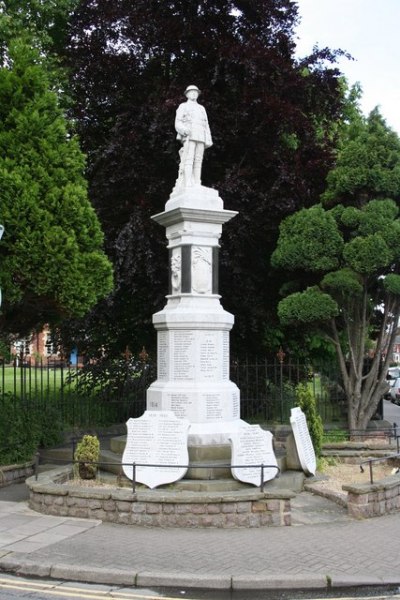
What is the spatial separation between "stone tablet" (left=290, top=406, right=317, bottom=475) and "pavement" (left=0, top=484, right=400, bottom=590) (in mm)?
1505

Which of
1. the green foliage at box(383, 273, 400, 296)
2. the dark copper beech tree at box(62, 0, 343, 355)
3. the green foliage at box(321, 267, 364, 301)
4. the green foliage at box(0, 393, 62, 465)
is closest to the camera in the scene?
the green foliage at box(0, 393, 62, 465)

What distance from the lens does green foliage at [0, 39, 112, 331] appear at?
11688 millimetres

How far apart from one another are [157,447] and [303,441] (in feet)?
8.38

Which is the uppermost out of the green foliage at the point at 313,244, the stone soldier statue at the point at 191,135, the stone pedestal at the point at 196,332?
the stone soldier statue at the point at 191,135

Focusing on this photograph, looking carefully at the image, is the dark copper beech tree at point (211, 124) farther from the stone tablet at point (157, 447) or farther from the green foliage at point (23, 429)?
the stone tablet at point (157, 447)

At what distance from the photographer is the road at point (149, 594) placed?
605 centimetres

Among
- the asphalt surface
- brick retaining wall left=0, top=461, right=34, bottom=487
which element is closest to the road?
the asphalt surface

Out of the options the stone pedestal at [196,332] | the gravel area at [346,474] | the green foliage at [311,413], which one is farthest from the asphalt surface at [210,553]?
the green foliage at [311,413]

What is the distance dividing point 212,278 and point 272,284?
255 inches

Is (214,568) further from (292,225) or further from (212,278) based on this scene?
(292,225)

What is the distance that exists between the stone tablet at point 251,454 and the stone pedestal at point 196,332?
2.87 feet

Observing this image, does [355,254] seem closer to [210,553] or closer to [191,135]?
[191,135]

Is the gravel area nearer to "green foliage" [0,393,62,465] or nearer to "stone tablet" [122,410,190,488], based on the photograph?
"stone tablet" [122,410,190,488]

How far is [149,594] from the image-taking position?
6.13 m
